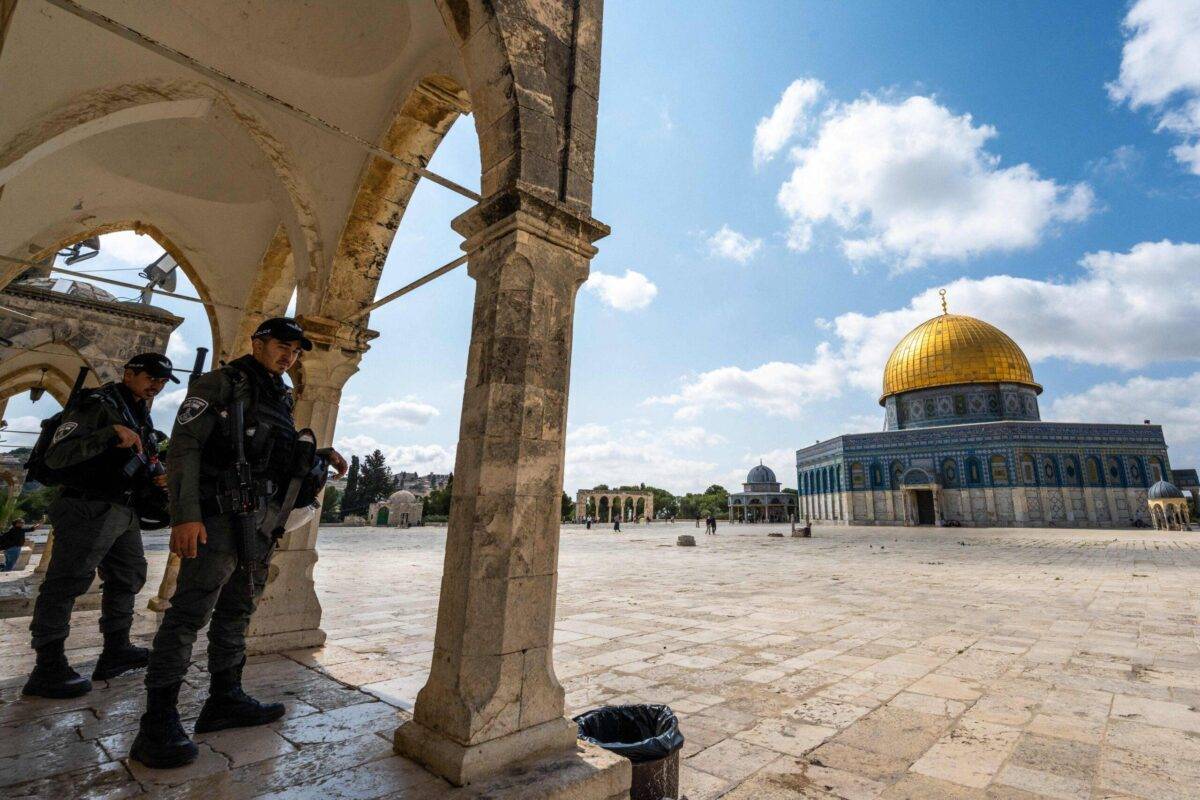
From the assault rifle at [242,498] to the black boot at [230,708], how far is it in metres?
0.63

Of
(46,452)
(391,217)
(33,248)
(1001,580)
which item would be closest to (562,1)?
(391,217)

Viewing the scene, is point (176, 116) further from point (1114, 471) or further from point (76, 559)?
point (1114, 471)

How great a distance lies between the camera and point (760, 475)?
56875mm

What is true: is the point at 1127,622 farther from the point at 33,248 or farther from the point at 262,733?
the point at 33,248

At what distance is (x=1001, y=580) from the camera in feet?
31.6

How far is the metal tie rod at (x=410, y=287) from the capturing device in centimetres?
373

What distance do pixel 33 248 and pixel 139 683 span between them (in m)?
5.88

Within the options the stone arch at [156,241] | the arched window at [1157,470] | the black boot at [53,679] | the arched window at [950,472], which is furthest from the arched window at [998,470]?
the black boot at [53,679]

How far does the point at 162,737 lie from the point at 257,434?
49.9 inches

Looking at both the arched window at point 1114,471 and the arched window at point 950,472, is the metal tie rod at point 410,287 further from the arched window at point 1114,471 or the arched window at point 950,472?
the arched window at point 1114,471

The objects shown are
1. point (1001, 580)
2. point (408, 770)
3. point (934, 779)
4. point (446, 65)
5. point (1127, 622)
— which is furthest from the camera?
point (1001, 580)

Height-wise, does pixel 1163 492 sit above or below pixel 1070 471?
below

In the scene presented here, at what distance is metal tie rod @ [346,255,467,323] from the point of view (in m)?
3.73

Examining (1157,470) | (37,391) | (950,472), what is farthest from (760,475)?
(37,391)
